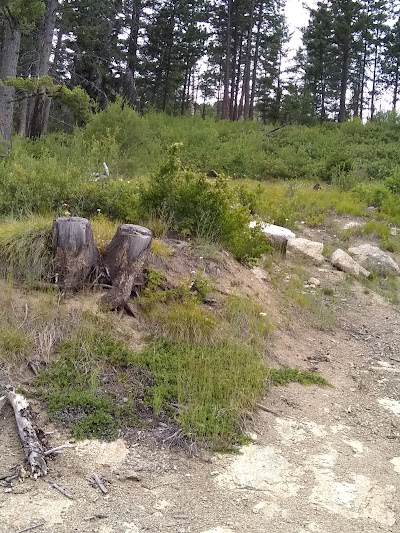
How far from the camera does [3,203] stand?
6.12 meters

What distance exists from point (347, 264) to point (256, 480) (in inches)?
228

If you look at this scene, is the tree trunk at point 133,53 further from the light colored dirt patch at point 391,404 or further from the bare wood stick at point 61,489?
the bare wood stick at point 61,489

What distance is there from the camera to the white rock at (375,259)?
29.1ft

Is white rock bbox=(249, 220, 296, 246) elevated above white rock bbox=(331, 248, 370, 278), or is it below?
above

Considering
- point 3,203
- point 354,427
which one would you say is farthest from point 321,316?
point 3,203

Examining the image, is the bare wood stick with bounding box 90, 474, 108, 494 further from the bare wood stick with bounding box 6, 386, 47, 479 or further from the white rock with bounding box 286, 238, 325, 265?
the white rock with bounding box 286, 238, 325, 265

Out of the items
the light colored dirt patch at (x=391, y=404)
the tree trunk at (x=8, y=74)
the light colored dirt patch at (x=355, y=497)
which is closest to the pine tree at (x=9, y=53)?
the tree trunk at (x=8, y=74)

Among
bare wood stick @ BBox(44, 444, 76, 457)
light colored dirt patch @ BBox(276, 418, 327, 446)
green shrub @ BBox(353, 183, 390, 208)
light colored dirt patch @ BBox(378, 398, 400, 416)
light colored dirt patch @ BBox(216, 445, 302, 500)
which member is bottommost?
light colored dirt patch @ BBox(216, 445, 302, 500)

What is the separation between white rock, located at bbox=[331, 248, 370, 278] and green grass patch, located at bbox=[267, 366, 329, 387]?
3786 millimetres

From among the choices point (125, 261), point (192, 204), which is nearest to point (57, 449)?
point (125, 261)

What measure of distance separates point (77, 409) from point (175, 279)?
77.9 inches

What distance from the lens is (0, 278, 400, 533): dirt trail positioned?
Answer: 2984 millimetres

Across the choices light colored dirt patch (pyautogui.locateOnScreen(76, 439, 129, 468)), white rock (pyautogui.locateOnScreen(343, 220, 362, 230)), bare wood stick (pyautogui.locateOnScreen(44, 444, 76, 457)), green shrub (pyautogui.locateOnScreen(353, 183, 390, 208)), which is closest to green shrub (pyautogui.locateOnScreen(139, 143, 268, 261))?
light colored dirt patch (pyautogui.locateOnScreen(76, 439, 129, 468))

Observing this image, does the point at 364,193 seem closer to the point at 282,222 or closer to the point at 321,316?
the point at 282,222
